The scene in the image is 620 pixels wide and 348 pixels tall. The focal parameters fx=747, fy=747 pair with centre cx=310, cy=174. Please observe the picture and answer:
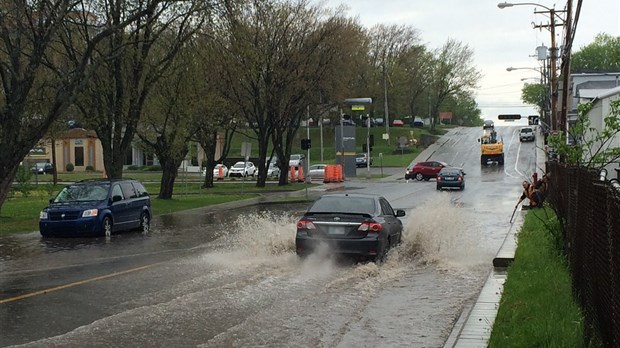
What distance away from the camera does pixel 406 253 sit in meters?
16.2

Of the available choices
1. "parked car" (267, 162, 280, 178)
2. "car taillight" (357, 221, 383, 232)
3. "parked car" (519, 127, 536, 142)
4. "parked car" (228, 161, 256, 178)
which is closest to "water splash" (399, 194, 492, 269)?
"car taillight" (357, 221, 383, 232)

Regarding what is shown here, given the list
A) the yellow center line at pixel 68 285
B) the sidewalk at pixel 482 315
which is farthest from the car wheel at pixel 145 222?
the sidewalk at pixel 482 315

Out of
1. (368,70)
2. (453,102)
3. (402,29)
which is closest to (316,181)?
(368,70)

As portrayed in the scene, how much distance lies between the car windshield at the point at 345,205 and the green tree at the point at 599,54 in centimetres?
13398

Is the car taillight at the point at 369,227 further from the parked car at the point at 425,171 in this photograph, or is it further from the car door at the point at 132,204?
the parked car at the point at 425,171

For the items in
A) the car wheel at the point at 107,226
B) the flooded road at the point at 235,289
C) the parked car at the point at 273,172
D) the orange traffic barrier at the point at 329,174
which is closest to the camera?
the flooded road at the point at 235,289

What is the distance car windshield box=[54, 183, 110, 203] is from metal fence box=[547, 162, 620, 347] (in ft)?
47.6

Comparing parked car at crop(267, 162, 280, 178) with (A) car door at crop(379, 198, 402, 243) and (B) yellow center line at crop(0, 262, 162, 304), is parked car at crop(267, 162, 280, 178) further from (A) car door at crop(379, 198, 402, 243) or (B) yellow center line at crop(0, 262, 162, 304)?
Result: (B) yellow center line at crop(0, 262, 162, 304)

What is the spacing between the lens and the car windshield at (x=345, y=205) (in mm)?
14695

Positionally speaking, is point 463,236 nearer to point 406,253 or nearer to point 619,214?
point 406,253

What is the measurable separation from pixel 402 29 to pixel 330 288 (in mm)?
87028

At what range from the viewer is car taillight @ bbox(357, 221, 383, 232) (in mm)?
14195

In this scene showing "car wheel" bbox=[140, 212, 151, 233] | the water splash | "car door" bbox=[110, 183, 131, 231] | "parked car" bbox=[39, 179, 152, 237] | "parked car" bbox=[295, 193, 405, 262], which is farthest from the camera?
"car wheel" bbox=[140, 212, 151, 233]

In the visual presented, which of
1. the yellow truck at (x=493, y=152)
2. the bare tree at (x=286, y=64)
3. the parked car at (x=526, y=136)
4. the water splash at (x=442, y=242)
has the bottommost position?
→ the water splash at (x=442, y=242)
